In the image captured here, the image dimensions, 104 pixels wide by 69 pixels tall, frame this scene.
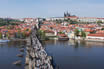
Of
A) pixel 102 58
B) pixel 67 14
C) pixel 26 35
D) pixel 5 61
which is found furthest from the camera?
pixel 67 14

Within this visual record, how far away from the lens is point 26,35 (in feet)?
A: 45.4

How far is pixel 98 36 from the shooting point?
12.6 metres

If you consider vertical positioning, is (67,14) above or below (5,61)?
above

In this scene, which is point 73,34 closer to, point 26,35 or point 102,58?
point 26,35

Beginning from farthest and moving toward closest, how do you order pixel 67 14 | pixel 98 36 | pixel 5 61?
pixel 67 14 → pixel 98 36 → pixel 5 61

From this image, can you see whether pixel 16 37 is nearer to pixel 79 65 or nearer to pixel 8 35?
pixel 8 35

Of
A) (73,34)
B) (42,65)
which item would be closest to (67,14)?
(73,34)

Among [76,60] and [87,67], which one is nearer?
[87,67]

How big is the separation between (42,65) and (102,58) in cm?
286

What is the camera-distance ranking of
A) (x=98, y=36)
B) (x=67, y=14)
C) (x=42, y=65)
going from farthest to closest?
(x=67, y=14) → (x=98, y=36) → (x=42, y=65)

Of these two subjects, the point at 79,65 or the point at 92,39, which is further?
the point at 92,39

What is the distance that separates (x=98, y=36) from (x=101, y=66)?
284 inches

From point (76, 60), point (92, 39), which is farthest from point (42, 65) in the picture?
point (92, 39)

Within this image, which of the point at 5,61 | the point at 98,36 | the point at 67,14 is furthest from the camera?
the point at 67,14
